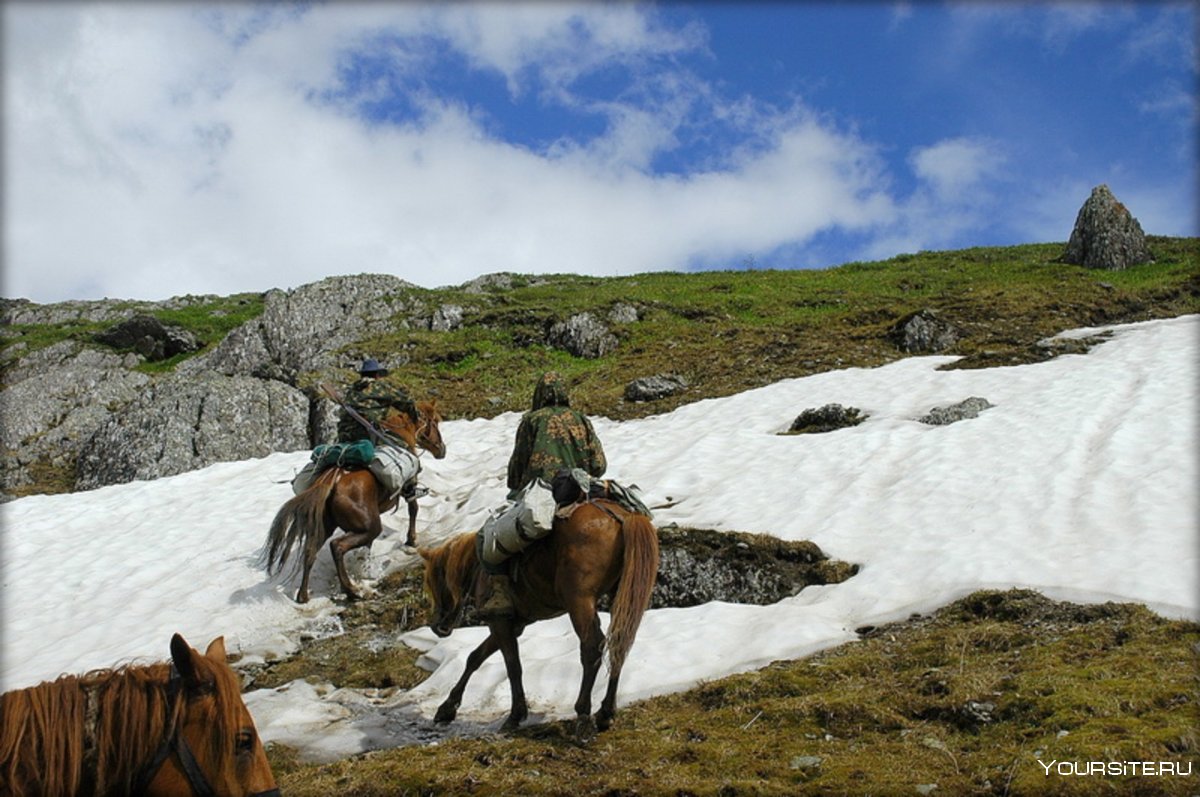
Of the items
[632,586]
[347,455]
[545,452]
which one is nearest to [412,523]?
[347,455]

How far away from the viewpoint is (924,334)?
24.5 meters

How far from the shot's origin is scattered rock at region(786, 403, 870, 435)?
17984mm

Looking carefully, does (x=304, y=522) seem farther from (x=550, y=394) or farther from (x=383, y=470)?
(x=550, y=394)

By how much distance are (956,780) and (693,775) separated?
6.25ft

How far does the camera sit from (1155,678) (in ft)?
Result: 22.6

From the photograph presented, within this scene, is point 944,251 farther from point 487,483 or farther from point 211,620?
point 211,620

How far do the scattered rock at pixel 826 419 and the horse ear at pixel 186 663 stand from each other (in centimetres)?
1501

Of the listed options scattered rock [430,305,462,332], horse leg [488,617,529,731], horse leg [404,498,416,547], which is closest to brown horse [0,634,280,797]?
horse leg [488,617,529,731]

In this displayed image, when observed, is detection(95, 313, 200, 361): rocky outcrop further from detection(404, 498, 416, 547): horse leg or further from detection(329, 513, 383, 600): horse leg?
detection(329, 513, 383, 600): horse leg

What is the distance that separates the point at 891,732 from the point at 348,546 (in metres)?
9.41

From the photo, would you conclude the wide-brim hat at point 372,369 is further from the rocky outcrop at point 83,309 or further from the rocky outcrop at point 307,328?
the rocky outcrop at point 83,309

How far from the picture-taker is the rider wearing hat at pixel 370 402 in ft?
49.0

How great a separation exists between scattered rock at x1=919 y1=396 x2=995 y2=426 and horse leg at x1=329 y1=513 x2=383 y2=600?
11.1 m

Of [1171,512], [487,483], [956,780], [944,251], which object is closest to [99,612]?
[487,483]
